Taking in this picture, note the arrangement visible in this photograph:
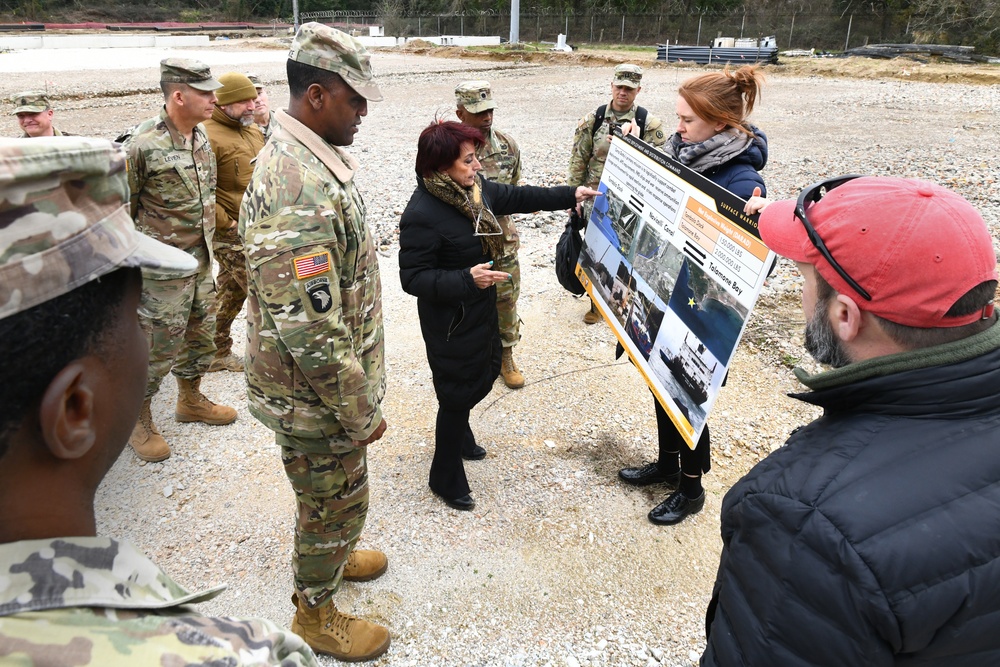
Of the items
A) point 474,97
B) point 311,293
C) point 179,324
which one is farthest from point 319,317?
point 474,97

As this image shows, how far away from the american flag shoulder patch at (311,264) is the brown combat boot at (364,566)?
1592 millimetres

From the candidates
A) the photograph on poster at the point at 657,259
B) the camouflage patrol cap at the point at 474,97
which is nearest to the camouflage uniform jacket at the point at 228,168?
the camouflage patrol cap at the point at 474,97

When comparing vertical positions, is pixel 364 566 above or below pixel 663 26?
below

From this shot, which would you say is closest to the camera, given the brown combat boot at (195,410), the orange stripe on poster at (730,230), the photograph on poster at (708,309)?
the orange stripe on poster at (730,230)

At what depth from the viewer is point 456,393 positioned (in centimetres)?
346

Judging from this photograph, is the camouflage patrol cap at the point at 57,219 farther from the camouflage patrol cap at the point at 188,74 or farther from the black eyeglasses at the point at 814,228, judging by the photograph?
the camouflage patrol cap at the point at 188,74

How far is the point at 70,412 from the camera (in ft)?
2.99

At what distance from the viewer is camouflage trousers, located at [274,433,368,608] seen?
2605 mm

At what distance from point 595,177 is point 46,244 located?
5.50 m

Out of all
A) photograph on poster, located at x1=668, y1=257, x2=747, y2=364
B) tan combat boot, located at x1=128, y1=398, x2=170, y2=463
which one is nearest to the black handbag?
photograph on poster, located at x1=668, y1=257, x2=747, y2=364

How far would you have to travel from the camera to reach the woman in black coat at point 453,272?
3162 mm

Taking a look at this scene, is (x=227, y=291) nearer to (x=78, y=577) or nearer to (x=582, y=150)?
(x=582, y=150)

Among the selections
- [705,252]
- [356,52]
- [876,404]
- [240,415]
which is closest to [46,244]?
[876,404]

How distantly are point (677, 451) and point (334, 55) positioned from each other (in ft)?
8.89
